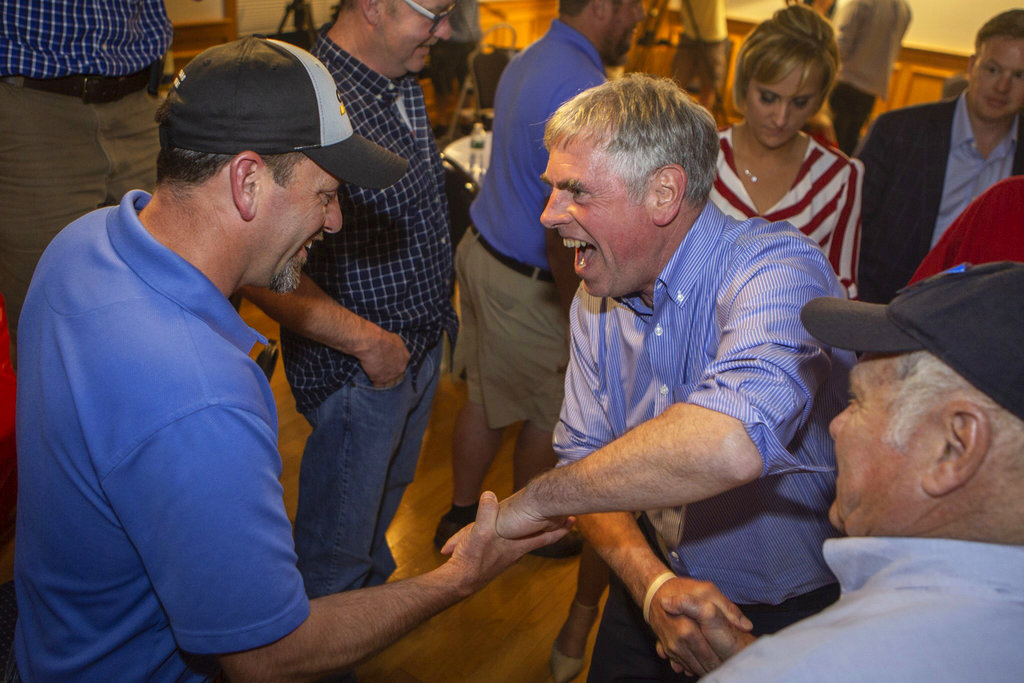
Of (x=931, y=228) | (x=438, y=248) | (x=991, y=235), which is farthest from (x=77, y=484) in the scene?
(x=931, y=228)

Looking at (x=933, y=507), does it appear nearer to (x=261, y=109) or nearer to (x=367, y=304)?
(x=261, y=109)

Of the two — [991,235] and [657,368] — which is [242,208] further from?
[991,235]

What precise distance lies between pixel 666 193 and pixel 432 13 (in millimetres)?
838

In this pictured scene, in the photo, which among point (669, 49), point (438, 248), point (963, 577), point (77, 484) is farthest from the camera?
point (669, 49)

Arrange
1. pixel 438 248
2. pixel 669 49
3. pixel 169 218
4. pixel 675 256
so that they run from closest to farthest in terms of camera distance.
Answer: pixel 169 218
pixel 675 256
pixel 438 248
pixel 669 49

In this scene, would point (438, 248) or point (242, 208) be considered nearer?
point (242, 208)

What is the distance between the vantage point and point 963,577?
75 centimetres

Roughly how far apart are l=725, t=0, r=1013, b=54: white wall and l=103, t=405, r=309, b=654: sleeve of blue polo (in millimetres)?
8619

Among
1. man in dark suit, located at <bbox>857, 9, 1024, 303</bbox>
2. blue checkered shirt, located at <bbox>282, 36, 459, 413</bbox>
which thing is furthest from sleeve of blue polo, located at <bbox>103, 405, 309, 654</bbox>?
man in dark suit, located at <bbox>857, 9, 1024, 303</bbox>

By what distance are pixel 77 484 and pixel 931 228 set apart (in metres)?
2.66

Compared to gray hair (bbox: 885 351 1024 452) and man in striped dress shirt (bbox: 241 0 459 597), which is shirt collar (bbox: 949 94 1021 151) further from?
gray hair (bbox: 885 351 1024 452)

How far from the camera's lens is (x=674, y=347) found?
141 centimetres

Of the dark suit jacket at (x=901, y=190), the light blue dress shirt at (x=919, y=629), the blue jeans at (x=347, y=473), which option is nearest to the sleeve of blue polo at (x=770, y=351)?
the light blue dress shirt at (x=919, y=629)

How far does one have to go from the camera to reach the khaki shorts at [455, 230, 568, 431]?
256 cm
